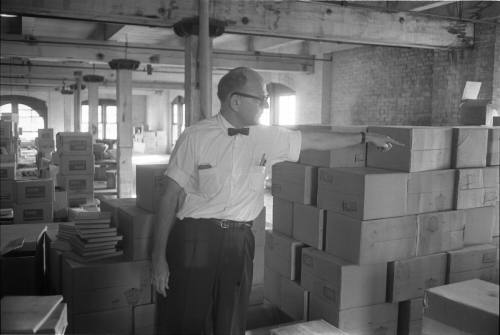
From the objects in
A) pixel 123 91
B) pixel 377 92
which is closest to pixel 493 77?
pixel 377 92

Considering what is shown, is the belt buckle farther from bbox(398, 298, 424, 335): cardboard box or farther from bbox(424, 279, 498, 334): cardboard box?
bbox(398, 298, 424, 335): cardboard box

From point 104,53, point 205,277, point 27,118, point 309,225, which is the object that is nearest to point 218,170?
point 205,277

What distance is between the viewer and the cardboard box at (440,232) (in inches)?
133

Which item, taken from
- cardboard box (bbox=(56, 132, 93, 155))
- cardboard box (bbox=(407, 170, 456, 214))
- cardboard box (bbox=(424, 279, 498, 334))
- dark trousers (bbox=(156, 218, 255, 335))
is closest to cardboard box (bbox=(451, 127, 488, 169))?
cardboard box (bbox=(407, 170, 456, 214))

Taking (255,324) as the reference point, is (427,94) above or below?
above

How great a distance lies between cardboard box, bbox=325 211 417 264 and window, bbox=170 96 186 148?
66.8ft

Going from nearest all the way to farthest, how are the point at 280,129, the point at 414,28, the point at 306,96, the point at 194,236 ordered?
1. the point at 194,236
2. the point at 280,129
3. the point at 414,28
4. the point at 306,96

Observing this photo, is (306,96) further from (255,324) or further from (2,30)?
(255,324)

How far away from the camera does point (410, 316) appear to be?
11.3ft

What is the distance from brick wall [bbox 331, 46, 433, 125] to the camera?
8.85 meters

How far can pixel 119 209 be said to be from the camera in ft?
12.5

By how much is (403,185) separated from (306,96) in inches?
377

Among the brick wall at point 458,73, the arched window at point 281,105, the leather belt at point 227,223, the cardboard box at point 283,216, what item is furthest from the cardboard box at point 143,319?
the arched window at point 281,105

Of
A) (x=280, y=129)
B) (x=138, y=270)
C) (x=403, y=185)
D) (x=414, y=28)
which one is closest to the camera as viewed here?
(x=280, y=129)
